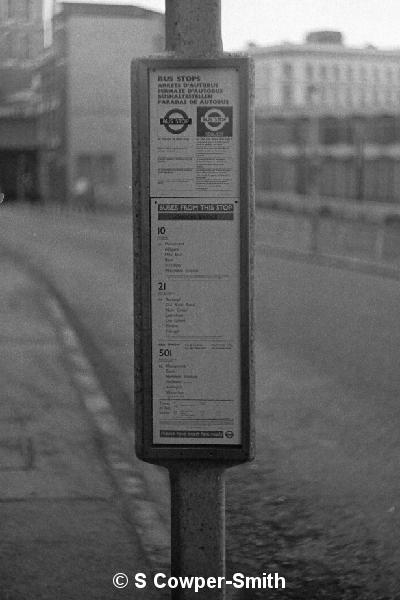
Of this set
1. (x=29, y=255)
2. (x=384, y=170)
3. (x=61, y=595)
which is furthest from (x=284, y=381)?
(x=384, y=170)

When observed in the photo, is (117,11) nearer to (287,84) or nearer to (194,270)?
(287,84)

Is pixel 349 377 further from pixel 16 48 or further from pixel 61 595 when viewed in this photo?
pixel 16 48

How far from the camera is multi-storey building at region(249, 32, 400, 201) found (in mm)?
52969

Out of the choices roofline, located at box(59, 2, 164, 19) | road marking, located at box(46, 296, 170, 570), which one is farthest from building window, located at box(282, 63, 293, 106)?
road marking, located at box(46, 296, 170, 570)

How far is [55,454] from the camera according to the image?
7.45m

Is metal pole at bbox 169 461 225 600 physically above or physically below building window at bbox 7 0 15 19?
below

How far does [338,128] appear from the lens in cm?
5853

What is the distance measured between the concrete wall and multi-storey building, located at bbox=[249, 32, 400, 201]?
12.4m

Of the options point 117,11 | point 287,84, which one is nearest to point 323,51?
point 287,84

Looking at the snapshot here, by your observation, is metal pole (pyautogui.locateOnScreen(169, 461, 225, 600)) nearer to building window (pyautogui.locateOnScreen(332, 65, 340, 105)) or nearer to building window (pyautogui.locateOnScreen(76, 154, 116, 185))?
building window (pyautogui.locateOnScreen(332, 65, 340, 105))

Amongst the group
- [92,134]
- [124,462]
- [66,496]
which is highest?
[92,134]

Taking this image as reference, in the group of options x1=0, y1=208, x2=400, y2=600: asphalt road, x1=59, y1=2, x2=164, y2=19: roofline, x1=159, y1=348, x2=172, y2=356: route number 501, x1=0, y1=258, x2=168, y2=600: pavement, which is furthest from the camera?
x1=59, y1=2, x2=164, y2=19: roofline

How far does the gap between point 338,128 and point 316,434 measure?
51.5 meters

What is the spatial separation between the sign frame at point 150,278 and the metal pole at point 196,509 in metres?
0.08
